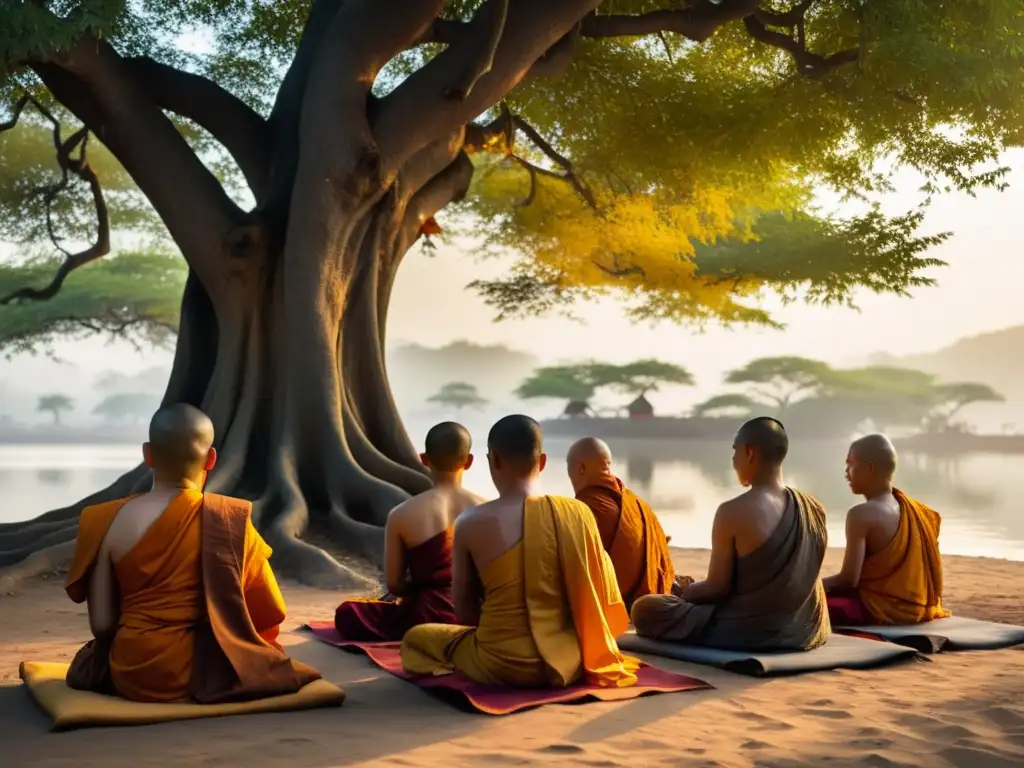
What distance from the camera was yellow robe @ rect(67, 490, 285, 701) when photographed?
4059 millimetres

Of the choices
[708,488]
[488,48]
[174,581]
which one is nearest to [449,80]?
[488,48]

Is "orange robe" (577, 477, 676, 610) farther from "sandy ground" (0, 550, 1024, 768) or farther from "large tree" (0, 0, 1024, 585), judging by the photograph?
"large tree" (0, 0, 1024, 585)

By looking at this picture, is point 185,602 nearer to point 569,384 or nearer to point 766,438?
point 766,438

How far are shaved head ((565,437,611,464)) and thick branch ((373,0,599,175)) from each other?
150 inches

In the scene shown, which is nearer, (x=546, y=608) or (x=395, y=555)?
(x=546, y=608)

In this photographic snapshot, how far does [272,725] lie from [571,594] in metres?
1.15

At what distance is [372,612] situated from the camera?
5598 mm

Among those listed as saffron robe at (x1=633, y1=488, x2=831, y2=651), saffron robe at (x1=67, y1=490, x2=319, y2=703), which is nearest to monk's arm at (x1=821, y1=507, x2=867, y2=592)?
saffron robe at (x1=633, y1=488, x2=831, y2=651)

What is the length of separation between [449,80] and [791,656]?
17.5 ft

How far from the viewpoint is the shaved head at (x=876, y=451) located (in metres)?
5.99

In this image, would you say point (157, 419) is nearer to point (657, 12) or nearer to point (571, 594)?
point (571, 594)

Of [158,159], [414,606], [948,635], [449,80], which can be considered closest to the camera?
[414,606]

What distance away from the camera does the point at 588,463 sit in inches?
234

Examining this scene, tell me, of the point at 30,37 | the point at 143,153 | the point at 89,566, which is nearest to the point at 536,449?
the point at 89,566
